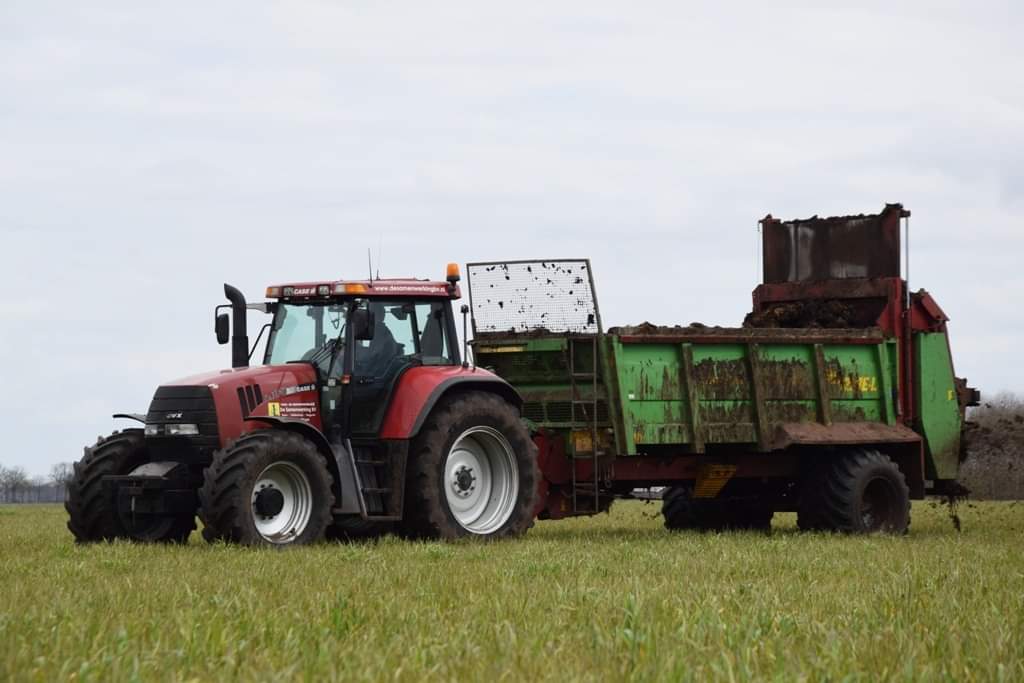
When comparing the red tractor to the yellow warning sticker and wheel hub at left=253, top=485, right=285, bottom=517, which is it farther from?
the yellow warning sticker

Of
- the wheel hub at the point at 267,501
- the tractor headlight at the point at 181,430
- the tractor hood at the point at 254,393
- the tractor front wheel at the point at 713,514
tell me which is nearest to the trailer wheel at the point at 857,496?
the tractor front wheel at the point at 713,514

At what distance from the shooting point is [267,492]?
14.4 metres

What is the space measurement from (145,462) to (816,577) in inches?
278

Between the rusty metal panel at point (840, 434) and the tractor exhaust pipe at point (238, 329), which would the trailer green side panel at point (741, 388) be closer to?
the rusty metal panel at point (840, 434)

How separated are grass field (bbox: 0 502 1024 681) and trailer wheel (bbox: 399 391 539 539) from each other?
1253 millimetres

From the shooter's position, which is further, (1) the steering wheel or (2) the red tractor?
(1) the steering wheel

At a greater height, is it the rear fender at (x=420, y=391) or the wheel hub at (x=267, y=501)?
the rear fender at (x=420, y=391)

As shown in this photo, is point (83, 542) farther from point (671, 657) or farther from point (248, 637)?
point (671, 657)

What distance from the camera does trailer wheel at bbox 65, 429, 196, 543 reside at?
15.0 metres

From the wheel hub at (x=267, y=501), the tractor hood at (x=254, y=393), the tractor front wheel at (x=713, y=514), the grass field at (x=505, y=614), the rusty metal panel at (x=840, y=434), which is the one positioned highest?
the tractor hood at (x=254, y=393)

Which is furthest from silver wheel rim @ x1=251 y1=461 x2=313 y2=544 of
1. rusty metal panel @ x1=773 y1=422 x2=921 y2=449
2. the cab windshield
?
rusty metal panel @ x1=773 y1=422 x2=921 y2=449

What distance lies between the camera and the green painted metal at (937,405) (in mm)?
19406

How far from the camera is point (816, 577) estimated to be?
1152 centimetres

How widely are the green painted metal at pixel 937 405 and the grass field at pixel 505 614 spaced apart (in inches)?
206
